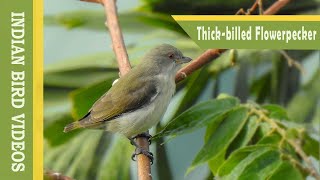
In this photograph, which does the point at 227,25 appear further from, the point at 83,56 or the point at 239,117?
the point at 83,56

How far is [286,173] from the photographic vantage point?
4.62 feet

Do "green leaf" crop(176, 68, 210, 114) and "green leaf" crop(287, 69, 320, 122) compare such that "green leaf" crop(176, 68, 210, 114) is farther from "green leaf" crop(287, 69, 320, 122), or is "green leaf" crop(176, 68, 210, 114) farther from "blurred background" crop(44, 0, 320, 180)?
"green leaf" crop(287, 69, 320, 122)

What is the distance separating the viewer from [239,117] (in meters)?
1.51

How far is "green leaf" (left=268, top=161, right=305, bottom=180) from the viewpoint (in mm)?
1402

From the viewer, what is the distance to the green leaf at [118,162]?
5.35 ft

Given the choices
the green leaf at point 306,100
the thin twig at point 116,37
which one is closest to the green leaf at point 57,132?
the thin twig at point 116,37

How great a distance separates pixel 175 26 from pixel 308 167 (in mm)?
375

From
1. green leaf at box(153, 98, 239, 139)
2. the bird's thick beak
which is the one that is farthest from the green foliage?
the bird's thick beak

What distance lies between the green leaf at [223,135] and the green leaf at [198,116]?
19 millimetres

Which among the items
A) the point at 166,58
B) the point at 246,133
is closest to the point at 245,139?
the point at 246,133

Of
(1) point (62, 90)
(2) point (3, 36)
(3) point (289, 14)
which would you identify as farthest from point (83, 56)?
(3) point (289, 14)

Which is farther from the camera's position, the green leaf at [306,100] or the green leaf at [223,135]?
the green leaf at [306,100]

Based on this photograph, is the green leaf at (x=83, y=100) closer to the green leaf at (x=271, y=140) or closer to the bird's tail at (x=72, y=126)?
the bird's tail at (x=72, y=126)

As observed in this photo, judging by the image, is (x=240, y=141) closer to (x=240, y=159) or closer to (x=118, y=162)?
(x=240, y=159)
